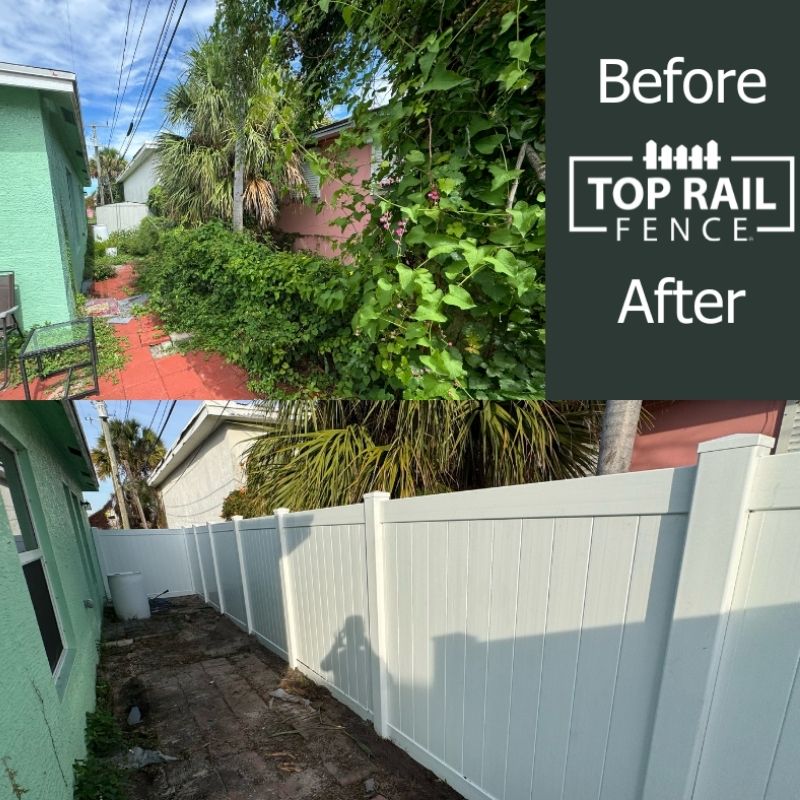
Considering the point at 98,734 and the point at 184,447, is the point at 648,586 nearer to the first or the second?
the point at 98,734

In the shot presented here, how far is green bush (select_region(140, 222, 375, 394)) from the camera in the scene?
84.8 inches

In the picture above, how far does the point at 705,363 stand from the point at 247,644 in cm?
573

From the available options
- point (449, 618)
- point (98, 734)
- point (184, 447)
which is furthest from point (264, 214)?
point (184, 447)

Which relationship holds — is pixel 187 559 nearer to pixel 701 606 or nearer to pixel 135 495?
pixel 701 606

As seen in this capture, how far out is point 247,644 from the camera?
211 inches

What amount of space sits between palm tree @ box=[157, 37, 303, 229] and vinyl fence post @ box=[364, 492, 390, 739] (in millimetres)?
1647

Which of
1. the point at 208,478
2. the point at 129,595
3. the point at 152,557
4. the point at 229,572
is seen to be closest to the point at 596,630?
the point at 229,572

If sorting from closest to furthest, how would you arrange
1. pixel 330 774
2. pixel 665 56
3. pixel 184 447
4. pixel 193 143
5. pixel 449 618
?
pixel 665 56 → pixel 193 143 → pixel 449 618 → pixel 330 774 → pixel 184 447

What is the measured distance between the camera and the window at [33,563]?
2.71 m

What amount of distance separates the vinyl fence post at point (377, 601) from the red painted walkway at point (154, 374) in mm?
1034

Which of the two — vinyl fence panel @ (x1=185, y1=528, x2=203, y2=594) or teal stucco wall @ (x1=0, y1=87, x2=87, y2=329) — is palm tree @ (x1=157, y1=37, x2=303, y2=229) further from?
vinyl fence panel @ (x1=185, y1=528, x2=203, y2=594)

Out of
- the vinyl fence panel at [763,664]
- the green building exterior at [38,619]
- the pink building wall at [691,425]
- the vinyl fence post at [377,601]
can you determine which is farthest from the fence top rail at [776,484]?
the green building exterior at [38,619]

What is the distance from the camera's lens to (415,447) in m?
3.77

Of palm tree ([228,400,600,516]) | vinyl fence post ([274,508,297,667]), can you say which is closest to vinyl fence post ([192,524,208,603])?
palm tree ([228,400,600,516])
